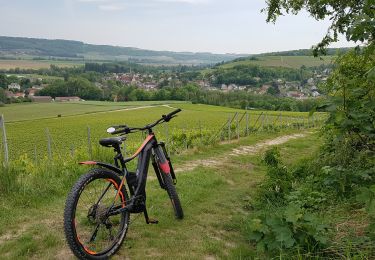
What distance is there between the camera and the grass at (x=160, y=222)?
3697mm

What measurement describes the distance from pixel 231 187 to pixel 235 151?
6.13 meters

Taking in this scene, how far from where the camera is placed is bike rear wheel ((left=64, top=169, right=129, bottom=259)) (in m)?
3.44

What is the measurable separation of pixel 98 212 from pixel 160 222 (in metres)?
1.17

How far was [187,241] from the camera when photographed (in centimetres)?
404

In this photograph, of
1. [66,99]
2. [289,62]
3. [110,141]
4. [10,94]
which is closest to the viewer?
[110,141]

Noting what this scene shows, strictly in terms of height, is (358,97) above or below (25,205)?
above

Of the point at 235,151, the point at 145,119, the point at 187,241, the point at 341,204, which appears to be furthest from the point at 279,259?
the point at 145,119

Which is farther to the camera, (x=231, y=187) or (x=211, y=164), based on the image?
(x=211, y=164)

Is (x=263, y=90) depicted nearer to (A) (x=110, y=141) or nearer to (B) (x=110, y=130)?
(B) (x=110, y=130)

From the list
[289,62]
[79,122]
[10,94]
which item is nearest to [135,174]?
[79,122]

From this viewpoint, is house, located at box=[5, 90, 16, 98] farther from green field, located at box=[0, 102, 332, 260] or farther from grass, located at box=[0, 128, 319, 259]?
grass, located at box=[0, 128, 319, 259]

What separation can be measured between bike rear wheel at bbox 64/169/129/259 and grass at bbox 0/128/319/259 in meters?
0.17

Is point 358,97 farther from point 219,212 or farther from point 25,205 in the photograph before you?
point 25,205

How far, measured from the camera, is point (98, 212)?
11.9ft
